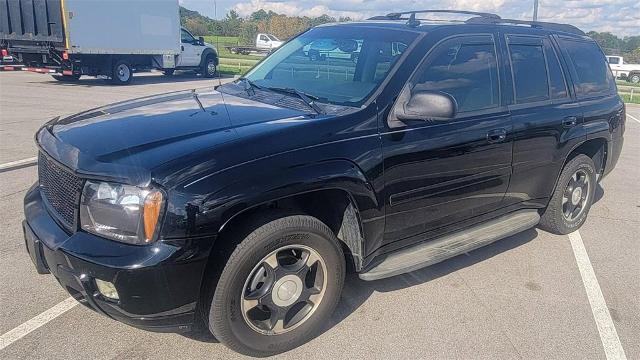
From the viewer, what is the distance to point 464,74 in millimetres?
3787

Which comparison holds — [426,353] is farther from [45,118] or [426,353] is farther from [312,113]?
[45,118]

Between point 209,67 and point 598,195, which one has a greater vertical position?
point 209,67

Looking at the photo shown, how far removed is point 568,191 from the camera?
4996 mm

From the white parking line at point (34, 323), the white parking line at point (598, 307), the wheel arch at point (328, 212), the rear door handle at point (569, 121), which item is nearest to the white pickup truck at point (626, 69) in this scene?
the rear door handle at point (569, 121)

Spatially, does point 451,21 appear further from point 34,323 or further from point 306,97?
point 34,323

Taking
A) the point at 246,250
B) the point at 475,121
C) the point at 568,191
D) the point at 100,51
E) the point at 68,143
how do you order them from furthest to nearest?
the point at 100,51, the point at 568,191, the point at 475,121, the point at 68,143, the point at 246,250

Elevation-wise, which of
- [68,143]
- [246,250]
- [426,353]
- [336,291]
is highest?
[68,143]

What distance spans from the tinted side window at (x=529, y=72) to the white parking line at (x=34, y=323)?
365 centimetres

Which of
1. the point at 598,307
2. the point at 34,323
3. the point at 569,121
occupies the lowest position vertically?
the point at 598,307

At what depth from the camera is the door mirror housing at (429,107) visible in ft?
10.4

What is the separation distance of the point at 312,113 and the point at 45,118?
8.61m

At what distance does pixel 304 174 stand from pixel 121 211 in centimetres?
95

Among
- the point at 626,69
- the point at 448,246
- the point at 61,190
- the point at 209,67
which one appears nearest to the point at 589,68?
the point at 448,246

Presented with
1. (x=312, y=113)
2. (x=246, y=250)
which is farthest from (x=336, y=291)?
(x=312, y=113)
